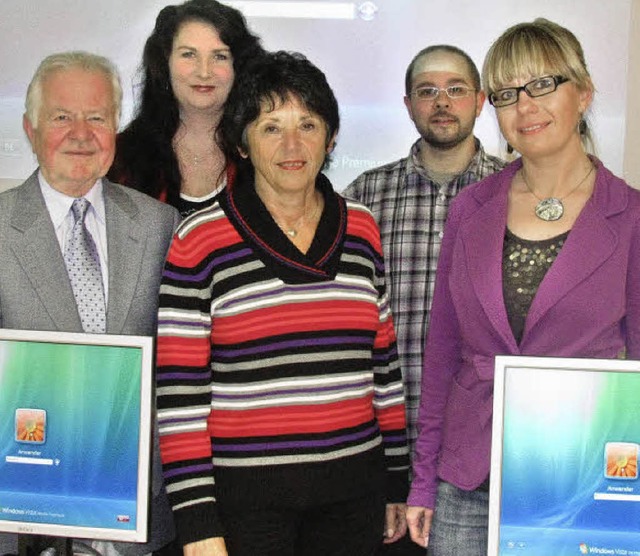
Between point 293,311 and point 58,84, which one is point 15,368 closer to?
point 293,311

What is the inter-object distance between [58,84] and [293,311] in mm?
705

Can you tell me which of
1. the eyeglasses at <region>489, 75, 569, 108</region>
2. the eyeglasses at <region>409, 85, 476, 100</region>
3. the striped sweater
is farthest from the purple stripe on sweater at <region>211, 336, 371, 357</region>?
the eyeglasses at <region>409, 85, 476, 100</region>

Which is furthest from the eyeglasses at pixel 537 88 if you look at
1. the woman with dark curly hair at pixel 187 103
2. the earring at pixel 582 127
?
the woman with dark curly hair at pixel 187 103

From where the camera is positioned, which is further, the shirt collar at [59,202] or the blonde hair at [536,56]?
the shirt collar at [59,202]

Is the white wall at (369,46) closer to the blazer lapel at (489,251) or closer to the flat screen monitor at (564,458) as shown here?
the blazer lapel at (489,251)

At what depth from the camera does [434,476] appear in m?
1.86

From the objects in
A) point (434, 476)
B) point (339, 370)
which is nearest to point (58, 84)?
point (339, 370)

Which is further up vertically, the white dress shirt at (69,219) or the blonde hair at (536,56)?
the blonde hair at (536,56)

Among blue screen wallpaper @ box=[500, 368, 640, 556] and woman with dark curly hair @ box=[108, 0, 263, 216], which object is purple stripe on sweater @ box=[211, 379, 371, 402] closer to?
blue screen wallpaper @ box=[500, 368, 640, 556]

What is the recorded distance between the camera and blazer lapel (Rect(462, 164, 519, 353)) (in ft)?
5.59

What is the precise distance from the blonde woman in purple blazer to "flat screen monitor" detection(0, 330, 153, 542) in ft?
1.92

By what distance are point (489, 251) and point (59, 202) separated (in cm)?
87

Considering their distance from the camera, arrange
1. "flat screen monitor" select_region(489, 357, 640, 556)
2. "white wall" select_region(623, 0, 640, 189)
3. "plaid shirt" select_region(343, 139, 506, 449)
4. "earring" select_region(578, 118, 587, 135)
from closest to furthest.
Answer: "flat screen monitor" select_region(489, 357, 640, 556)
"earring" select_region(578, 118, 587, 135)
"plaid shirt" select_region(343, 139, 506, 449)
"white wall" select_region(623, 0, 640, 189)

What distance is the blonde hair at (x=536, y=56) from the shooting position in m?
1.71
